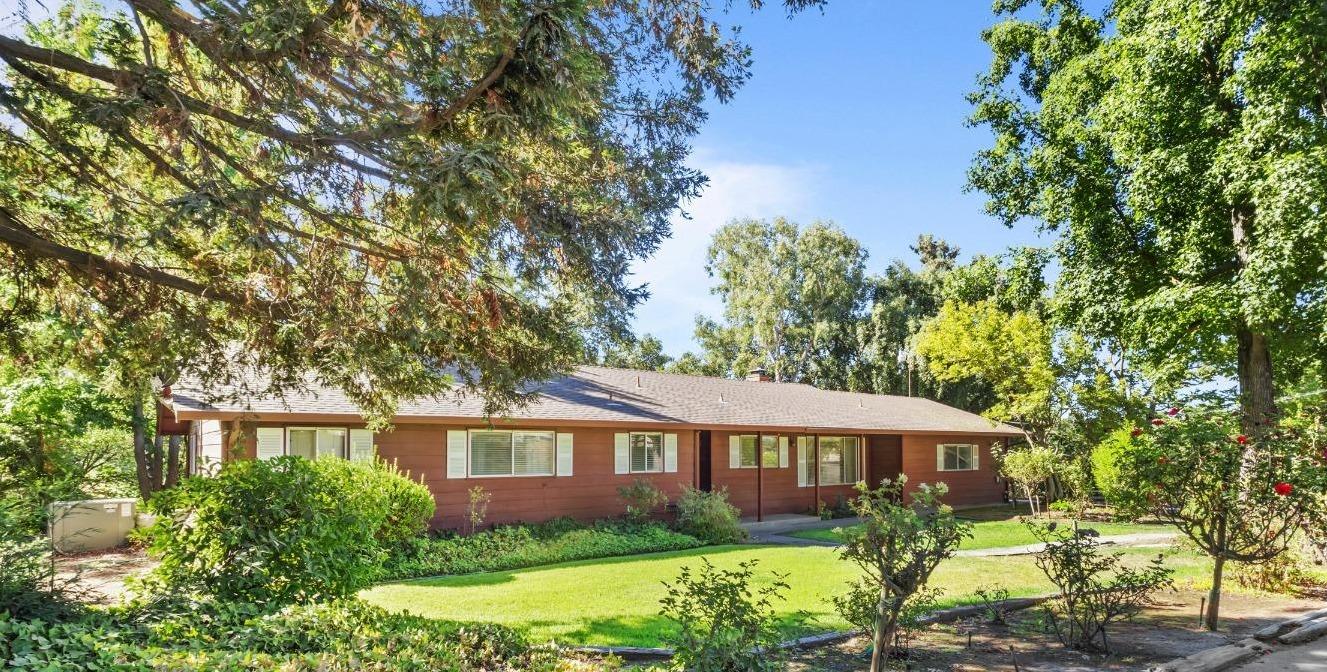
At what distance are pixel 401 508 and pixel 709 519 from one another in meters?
6.78

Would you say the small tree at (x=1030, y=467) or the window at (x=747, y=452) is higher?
the window at (x=747, y=452)

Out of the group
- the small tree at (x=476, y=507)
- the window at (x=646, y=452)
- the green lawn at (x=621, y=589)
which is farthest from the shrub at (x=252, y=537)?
the window at (x=646, y=452)

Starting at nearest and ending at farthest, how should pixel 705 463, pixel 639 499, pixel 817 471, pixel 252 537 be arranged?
pixel 252 537, pixel 639 499, pixel 705 463, pixel 817 471

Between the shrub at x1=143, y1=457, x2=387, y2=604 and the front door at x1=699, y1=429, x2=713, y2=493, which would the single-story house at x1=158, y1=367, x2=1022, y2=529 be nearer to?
the front door at x1=699, y1=429, x2=713, y2=493

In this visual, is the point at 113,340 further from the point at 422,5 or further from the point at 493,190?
the point at 493,190

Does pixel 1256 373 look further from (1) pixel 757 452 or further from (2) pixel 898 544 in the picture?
(2) pixel 898 544

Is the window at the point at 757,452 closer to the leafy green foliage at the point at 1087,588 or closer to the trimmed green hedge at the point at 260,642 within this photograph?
the leafy green foliage at the point at 1087,588

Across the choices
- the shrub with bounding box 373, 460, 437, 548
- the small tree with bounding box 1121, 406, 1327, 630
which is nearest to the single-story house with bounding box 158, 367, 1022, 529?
the shrub with bounding box 373, 460, 437, 548

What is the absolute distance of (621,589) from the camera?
10.5 meters

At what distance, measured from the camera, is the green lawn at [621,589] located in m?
8.30

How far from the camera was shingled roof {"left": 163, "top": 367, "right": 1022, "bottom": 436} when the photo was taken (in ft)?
41.7

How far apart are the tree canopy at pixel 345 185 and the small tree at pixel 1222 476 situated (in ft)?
18.7

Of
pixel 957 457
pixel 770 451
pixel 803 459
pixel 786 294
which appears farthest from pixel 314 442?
pixel 786 294

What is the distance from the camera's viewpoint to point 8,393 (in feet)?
45.9
